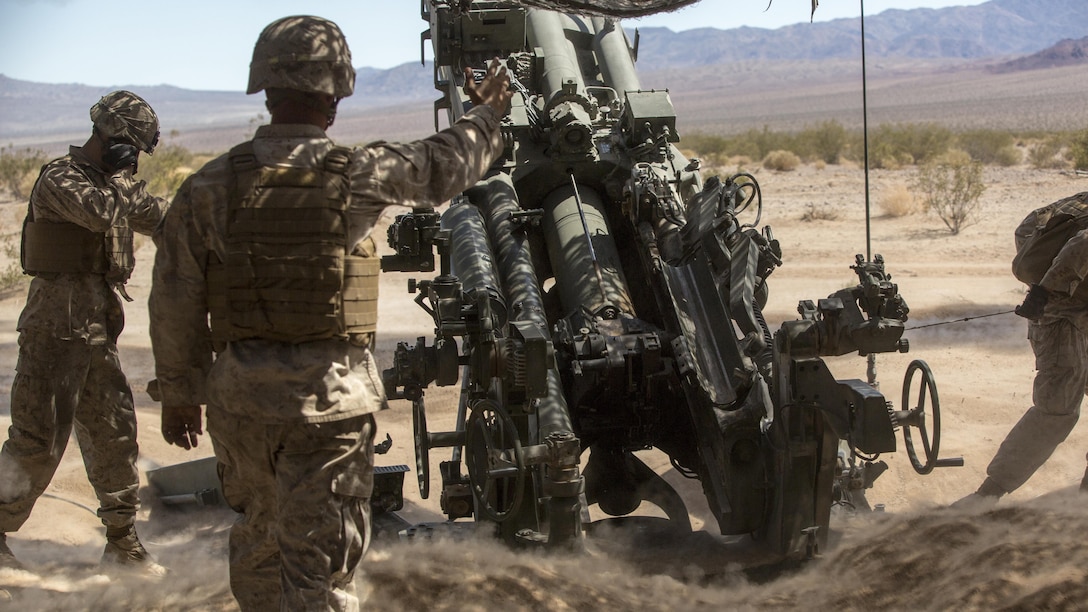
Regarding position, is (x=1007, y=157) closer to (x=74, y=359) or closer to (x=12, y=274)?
(x=12, y=274)

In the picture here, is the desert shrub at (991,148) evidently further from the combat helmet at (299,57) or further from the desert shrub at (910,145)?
the combat helmet at (299,57)

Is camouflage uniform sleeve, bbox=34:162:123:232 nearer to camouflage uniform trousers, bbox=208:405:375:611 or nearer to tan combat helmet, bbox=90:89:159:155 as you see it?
tan combat helmet, bbox=90:89:159:155

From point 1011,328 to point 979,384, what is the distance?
2180 millimetres

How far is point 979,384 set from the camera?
915 cm

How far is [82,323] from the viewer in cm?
514

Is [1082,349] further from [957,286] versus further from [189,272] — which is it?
[957,286]

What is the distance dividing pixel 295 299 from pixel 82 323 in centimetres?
218

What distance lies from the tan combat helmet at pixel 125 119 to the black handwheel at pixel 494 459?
1913mm

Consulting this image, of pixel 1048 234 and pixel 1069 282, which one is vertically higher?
pixel 1048 234

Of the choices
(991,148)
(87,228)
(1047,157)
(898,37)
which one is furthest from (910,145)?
(898,37)

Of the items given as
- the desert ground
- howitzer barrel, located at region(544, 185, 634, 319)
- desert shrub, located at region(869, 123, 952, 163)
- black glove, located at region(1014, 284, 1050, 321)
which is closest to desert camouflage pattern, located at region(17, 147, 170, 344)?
the desert ground

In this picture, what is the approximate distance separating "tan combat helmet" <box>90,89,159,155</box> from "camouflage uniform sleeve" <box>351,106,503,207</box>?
2.01m

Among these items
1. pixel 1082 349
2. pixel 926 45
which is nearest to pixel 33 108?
pixel 926 45

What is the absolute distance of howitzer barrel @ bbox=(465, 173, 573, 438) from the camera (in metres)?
5.30
